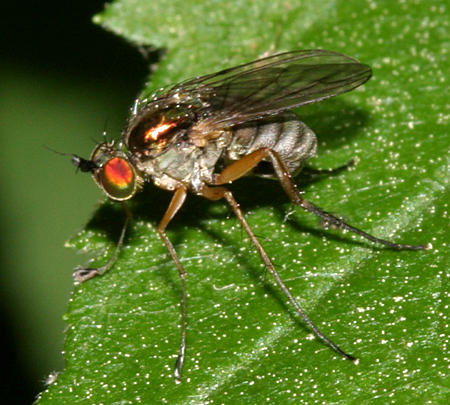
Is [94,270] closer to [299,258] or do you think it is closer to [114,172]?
[114,172]

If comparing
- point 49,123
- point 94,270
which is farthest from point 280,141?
point 49,123

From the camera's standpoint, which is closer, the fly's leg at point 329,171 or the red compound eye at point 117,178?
the red compound eye at point 117,178

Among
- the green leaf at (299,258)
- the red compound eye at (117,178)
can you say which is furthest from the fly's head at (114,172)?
the green leaf at (299,258)

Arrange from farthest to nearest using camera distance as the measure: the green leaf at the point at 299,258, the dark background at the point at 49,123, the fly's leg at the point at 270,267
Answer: the dark background at the point at 49,123 < the fly's leg at the point at 270,267 < the green leaf at the point at 299,258

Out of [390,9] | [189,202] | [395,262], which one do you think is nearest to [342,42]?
[390,9]

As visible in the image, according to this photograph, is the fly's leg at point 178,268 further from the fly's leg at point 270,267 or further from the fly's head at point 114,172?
the fly's head at point 114,172

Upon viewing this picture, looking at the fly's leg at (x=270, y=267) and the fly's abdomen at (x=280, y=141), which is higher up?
the fly's abdomen at (x=280, y=141)
